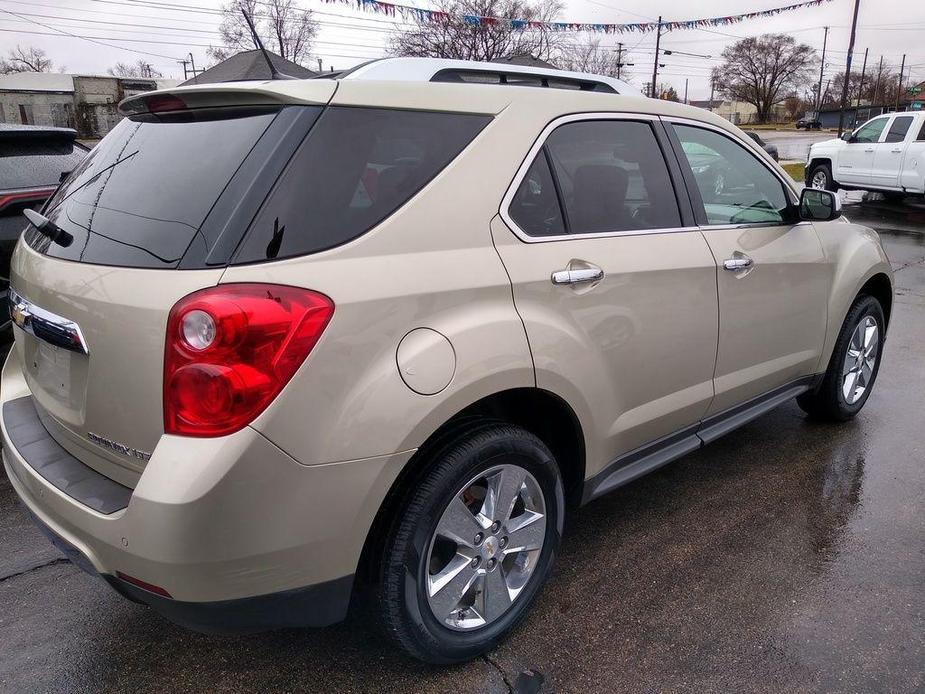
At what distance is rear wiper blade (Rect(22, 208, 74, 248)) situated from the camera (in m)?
2.18

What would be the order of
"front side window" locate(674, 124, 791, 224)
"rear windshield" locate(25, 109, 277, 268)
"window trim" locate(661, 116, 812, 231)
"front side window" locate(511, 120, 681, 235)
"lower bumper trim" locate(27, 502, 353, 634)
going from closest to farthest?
"lower bumper trim" locate(27, 502, 353, 634)
"rear windshield" locate(25, 109, 277, 268)
"front side window" locate(511, 120, 681, 235)
"window trim" locate(661, 116, 812, 231)
"front side window" locate(674, 124, 791, 224)

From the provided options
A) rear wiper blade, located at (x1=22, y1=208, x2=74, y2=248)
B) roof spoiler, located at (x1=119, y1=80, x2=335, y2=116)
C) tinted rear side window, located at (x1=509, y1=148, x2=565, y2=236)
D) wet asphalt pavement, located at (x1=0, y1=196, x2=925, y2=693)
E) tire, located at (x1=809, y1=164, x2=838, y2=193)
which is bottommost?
wet asphalt pavement, located at (x1=0, y1=196, x2=925, y2=693)

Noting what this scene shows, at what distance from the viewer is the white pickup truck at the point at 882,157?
13.9 metres

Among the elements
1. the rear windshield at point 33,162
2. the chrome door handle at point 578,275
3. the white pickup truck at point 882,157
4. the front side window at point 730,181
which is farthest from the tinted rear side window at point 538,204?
the white pickup truck at point 882,157

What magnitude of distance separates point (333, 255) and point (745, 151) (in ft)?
7.75

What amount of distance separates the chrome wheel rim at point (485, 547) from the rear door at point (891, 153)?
1489cm

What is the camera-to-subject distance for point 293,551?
1.83m

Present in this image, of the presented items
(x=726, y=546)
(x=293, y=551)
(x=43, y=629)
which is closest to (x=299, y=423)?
(x=293, y=551)

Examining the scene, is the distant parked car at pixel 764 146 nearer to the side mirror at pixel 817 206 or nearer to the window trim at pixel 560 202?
the side mirror at pixel 817 206

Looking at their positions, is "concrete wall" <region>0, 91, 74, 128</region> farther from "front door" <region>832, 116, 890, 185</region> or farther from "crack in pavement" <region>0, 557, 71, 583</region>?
"crack in pavement" <region>0, 557, 71, 583</region>

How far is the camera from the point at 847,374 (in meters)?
4.16

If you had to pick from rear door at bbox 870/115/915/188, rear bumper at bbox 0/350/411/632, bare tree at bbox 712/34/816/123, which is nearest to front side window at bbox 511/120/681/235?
rear bumper at bbox 0/350/411/632

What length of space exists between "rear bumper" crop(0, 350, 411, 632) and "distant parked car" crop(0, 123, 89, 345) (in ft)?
9.86

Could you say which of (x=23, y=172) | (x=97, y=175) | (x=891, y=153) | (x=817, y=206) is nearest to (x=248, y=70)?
(x=97, y=175)
